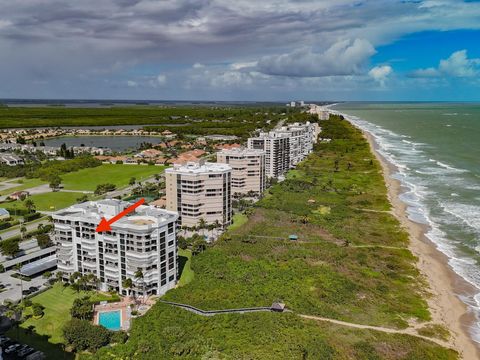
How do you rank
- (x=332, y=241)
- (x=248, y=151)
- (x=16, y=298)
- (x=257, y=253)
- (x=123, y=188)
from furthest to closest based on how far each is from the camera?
(x=123, y=188) → (x=248, y=151) → (x=332, y=241) → (x=257, y=253) → (x=16, y=298)

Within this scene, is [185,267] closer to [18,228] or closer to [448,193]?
[18,228]

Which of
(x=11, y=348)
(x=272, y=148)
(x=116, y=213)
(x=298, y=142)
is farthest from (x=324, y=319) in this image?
(x=298, y=142)

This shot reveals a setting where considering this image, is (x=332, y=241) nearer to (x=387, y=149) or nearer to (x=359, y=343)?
(x=359, y=343)

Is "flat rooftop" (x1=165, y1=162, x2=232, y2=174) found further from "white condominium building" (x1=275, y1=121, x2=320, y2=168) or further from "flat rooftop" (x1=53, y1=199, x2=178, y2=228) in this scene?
"white condominium building" (x1=275, y1=121, x2=320, y2=168)

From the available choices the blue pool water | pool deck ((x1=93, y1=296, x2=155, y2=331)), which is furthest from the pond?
the blue pool water

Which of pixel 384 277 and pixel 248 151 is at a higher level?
pixel 248 151

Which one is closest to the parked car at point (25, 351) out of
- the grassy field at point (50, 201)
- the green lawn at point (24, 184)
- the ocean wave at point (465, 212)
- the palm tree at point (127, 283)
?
the palm tree at point (127, 283)

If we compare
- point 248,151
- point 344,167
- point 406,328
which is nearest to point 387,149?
point 344,167
